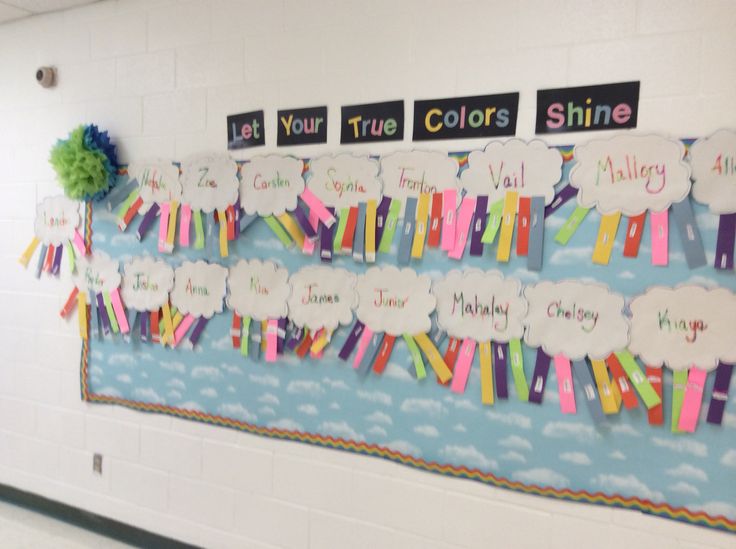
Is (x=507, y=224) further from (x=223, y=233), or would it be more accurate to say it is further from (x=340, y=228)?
(x=223, y=233)

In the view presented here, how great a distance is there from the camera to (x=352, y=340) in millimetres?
1920

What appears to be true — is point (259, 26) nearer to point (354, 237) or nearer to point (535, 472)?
point (354, 237)

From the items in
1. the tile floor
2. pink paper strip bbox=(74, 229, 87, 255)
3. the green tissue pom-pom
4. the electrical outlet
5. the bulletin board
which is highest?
the green tissue pom-pom

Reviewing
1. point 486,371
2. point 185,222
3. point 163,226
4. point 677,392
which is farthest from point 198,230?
point 677,392

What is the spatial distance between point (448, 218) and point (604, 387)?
2.21ft

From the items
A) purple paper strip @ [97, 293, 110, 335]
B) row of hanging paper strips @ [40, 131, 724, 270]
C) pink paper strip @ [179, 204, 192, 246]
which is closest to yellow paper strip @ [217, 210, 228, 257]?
row of hanging paper strips @ [40, 131, 724, 270]

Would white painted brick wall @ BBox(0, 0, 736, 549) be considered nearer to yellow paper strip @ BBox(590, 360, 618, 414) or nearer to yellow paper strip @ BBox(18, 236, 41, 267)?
yellow paper strip @ BBox(18, 236, 41, 267)

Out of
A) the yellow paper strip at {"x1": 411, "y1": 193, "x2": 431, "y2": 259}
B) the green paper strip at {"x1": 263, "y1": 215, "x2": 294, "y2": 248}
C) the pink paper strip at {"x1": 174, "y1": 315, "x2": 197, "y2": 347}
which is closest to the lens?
the yellow paper strip at {"x1": 411, "y1": 193, "x2": 431, "y2": 259}

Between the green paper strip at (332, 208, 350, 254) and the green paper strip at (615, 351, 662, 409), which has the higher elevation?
the green paper strip at (332, 208, 350, 254)

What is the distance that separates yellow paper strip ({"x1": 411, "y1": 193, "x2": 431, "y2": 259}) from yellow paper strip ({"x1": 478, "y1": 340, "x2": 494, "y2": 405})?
35cm

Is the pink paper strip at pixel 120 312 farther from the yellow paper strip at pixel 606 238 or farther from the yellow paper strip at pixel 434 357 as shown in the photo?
the yellow paper strip at pixel 606 238

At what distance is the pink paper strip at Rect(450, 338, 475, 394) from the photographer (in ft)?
5.71

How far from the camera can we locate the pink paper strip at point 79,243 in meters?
2.46

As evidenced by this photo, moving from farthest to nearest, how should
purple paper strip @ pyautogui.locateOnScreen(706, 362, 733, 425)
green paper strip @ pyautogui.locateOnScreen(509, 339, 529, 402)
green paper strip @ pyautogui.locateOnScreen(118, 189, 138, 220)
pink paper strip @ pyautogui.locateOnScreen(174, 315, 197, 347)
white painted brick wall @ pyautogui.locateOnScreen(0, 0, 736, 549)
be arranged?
1. green paper strip @ pyautogui.locateOnScreen(118, 189, 138, 220)
2. pink paper strip @ pyautogui.locateOnScreen(174, 315, 197, 347)
3. green paper strip @ pyautogui.locateOnScreen(509, 339, 529, 402)
4. white painted brick wall @ pyautogui.locateOnScreen(0, 0, 736, 549)
5. purple paper strip @ pyautogui.locateOnScreen(706, 362, 733, 425)
